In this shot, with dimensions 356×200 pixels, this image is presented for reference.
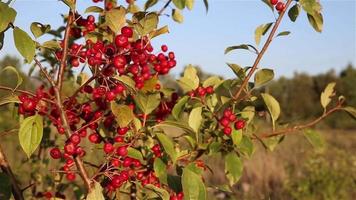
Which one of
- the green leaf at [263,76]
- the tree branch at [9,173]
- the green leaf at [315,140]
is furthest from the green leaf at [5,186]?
the green leaf at [315,140]

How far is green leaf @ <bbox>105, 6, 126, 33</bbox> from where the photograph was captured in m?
1.42

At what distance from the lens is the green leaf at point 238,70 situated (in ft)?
→ 5.59

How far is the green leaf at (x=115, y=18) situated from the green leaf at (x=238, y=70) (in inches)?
18.7

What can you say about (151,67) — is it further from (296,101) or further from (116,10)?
(296,101)

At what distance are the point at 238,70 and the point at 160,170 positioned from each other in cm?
50

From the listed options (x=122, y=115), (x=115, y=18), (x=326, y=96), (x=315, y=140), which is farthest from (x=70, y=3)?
(x=326, y=96)

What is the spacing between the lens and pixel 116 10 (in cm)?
142

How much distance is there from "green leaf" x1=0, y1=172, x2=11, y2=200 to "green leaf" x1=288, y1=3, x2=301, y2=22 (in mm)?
1150

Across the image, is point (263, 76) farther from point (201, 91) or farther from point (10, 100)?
point (10, 100)

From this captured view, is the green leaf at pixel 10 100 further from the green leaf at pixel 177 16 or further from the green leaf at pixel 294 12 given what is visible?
the green leaf at pixel 177 16

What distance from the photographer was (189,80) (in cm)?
183

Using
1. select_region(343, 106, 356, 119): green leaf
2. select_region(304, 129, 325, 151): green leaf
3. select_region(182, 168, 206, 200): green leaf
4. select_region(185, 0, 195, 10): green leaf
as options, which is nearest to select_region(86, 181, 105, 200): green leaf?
select_region(182, 168, 206, 200): green leaf

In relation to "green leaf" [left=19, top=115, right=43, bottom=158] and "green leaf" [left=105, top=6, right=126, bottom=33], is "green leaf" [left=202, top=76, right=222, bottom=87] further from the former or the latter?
"green leaf" [left=19, top=115, right=43, bottom=158]

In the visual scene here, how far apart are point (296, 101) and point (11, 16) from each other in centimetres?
2819
